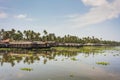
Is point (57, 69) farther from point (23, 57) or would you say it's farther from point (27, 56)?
point (27, 56)

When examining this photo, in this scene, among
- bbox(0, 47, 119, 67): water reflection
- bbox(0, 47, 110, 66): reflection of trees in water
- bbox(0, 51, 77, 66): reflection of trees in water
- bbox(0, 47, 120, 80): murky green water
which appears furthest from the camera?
bbox(0, 47, 119, 67): water reflection

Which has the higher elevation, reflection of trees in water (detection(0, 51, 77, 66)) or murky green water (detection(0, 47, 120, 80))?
reflection of trees in water (detection(0, 51, 77, 66))

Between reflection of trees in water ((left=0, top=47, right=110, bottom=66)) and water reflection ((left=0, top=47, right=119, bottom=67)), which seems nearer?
reflection of trees in water ((left=0, top=47, right=110, bottom=66))

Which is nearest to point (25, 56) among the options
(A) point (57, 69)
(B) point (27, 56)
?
(B) point (27, 56)

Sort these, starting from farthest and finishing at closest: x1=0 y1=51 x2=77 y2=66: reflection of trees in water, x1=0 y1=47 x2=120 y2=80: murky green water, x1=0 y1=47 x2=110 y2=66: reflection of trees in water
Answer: x1=0 y1=47 x2=110 y2=66: reflection of trees in water < x1=0 y1=51 x2=77 y2=66: reflection of trees in water < x1=0 y1=47 x2=120 y2=80: murky green water

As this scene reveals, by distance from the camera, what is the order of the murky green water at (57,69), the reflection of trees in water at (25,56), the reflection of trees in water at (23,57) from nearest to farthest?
the murky green water at (57,69), the reflection of trees in water at (23,57), the reflection of trees in water at (25,56)

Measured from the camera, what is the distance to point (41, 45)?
3595 inches

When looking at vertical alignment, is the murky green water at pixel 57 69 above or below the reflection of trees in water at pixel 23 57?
below

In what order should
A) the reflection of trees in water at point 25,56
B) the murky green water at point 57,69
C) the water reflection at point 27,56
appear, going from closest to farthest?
1. the murky green water at point 57,69
2. the reflection of trees in water at point 25,56
3. the water reflection at point 27,56

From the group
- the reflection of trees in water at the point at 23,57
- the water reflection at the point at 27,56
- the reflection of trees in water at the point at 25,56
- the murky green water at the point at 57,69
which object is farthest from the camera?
the water reflection at the point at 27,56

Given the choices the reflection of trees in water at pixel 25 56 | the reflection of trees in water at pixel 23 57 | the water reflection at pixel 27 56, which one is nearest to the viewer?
the reflection of trees in water at pixel 23 57

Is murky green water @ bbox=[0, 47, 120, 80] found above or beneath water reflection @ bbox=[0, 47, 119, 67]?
beneath

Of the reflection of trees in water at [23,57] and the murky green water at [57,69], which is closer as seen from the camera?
the murky green water at [57,69]

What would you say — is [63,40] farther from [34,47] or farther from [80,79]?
[80,79]
